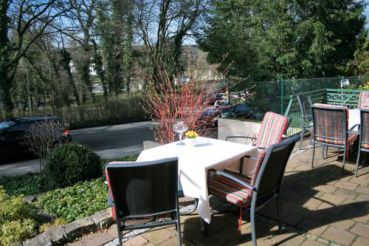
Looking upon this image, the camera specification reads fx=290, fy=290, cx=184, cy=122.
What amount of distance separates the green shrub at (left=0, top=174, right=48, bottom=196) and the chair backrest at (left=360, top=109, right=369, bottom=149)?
179 inches

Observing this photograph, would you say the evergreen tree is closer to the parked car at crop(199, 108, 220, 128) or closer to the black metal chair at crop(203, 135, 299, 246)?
the parked car at crop(199, 108, 220, 128)

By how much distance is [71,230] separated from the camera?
270cm

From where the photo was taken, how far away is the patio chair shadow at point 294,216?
2.58 meters

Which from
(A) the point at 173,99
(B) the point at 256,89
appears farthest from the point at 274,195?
(B) the point at 256,89

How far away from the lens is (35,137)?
5.64m

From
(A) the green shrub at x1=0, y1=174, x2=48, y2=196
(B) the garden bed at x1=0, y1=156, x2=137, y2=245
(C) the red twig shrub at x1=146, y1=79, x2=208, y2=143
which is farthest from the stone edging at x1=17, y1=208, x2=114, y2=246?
(C) the red twig shrub at x1=146, y1=79, x2=208, y2=143

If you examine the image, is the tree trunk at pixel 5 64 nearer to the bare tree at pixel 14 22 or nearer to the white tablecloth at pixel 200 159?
the bare tree at pixel 14 22

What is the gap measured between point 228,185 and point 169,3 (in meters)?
16.6

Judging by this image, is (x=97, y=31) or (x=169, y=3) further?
(x=169, y=3)

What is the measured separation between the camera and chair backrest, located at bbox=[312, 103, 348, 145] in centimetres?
370

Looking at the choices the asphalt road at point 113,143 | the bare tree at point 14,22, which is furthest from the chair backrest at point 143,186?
the bare tree at point 14,22

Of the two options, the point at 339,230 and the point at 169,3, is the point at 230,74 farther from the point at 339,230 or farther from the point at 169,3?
the point at 339,230

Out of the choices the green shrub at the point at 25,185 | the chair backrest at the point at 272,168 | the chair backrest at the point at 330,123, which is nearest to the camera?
the chair backrest at the point at 272,168

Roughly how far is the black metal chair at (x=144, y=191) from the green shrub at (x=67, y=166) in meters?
2.41
